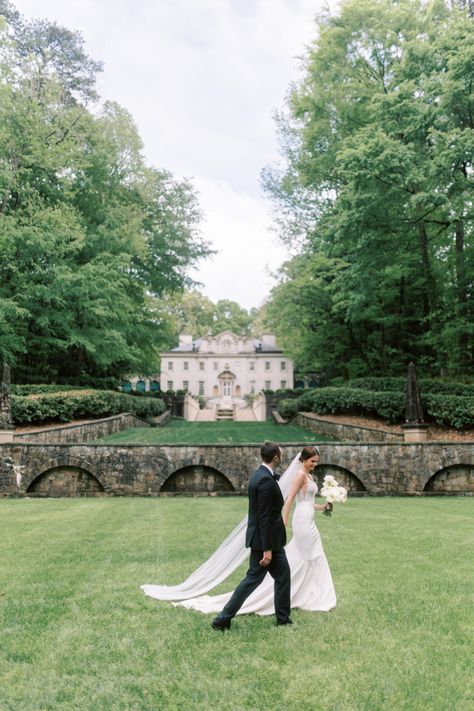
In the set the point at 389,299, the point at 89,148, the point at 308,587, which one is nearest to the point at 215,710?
the point at 308,587

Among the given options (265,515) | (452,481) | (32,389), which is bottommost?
(452,481)

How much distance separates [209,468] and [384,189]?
11557 millimetres

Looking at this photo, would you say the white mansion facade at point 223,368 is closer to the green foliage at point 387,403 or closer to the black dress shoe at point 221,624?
the green foliage at point 387,403

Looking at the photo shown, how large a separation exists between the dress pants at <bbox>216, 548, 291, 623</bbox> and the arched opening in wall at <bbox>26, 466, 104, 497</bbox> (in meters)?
10.9

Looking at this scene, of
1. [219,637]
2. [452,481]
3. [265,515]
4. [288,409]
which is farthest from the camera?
[288,409]

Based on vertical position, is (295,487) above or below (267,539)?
above

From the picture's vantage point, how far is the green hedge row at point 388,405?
17766 mm

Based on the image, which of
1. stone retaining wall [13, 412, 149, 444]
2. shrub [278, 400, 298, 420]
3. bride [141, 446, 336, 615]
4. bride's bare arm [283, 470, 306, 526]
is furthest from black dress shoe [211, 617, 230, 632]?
shrub [278, 400, 298, 420]

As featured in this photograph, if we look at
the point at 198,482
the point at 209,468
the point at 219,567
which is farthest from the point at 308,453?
the point at 198,482

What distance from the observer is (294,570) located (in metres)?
5.41

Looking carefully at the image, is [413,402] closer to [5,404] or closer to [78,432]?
[78,432]

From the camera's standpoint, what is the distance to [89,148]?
94.4 feet

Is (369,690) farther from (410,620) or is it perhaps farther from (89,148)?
(89,148)

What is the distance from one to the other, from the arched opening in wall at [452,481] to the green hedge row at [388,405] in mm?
2924
